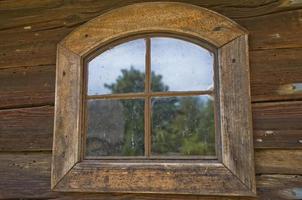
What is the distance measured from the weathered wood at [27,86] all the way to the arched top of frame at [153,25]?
0.15 meters

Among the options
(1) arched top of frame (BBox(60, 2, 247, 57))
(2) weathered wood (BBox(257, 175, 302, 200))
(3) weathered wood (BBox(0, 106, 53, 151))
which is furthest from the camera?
(3) weathered wood (BBox(0, 106, 53, 151))

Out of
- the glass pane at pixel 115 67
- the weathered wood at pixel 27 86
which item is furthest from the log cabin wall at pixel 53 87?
the glass pane at pixel 115 67

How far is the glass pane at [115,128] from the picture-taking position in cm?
138

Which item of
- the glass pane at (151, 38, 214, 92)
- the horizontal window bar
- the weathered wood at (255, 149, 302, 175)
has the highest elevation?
the glass pane at (151, 38, 214, 92)

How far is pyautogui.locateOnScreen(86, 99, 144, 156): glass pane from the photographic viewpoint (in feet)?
4.52

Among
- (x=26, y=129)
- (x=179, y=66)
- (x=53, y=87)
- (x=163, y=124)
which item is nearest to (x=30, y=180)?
(x=26, y=129)

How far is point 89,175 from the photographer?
4.15 ft

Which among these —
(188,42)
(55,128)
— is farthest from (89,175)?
(188,42)

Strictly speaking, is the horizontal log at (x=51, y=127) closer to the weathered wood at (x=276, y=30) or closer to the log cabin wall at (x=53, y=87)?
the log cabin wall at (x=53, y=87)

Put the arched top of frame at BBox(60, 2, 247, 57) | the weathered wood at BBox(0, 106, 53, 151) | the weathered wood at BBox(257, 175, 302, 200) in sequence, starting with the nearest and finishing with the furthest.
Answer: the weathered wood at BBox(257, 175, 302, 200) < the arched top of frame at BBox(60, 2, 247, 57) < the weathered wood at BBox(0, 106, 53, 151)

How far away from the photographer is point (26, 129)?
139 cm

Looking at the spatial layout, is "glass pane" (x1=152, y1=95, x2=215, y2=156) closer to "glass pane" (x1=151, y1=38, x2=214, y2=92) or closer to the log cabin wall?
"glass pane" (x1=151, y1=38, x2=214, y2=92)

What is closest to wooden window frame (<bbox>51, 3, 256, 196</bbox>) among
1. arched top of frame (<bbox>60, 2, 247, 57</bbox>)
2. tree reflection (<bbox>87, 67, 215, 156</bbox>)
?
arched top of frame (<bbox>60, 2, 247, 57</bbox>)

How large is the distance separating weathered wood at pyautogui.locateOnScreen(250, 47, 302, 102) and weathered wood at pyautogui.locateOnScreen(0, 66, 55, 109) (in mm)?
768
